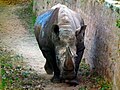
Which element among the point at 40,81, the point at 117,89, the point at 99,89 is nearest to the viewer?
the point at 117,89

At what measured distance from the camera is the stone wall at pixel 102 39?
364 inches

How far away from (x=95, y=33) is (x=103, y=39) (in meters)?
0.91

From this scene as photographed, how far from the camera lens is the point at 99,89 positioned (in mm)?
9461

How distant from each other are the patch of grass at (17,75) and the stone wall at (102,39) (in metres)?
1.53

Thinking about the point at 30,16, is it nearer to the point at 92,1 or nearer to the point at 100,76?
the point at 92,1

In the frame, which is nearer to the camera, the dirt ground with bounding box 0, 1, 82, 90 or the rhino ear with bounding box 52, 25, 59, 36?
the rhino ear with bounding box 52, 25, 59, 36

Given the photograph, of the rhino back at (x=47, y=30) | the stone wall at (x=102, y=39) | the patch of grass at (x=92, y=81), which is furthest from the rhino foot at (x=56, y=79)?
the stone wall at (x=102, y=39)

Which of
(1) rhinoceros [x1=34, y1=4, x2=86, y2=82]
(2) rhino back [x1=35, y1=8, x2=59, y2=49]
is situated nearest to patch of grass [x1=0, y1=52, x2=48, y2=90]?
(1) rhinoceros [x1=34, y1=4, x2=86, y2=82]

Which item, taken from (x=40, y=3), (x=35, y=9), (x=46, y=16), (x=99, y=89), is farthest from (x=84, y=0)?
(x=35, y=9)

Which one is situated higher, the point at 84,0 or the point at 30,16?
the point at 84,0

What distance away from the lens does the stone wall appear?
30.3ft

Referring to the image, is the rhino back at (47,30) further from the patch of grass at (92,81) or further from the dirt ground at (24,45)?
the patch of grass at (92,81)

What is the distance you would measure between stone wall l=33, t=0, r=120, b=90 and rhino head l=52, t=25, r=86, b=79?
0.76 meters

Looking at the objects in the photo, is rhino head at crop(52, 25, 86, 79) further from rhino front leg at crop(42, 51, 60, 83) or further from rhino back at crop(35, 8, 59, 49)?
rhino front leg at crop(42, 51, 60, 83)
